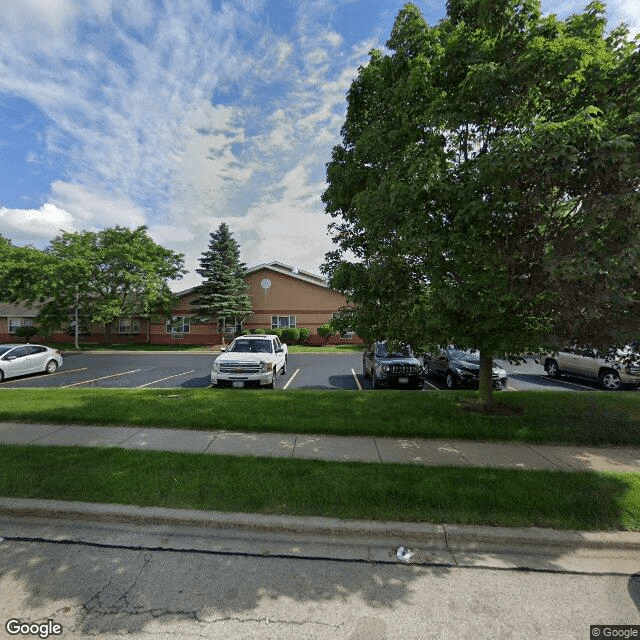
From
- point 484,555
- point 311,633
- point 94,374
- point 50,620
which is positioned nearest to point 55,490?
point 50,620

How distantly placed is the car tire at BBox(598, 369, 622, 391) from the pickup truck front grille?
12246 mm

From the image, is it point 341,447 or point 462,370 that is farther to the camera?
point 462,370

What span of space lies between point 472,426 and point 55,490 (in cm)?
670

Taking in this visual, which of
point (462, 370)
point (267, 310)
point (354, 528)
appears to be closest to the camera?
point (354, 528)

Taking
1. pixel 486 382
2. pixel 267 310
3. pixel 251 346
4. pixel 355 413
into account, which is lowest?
pixel 355 413

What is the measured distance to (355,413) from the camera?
7582 mm

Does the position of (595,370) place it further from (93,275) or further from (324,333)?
(93,275)

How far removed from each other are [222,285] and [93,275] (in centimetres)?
980

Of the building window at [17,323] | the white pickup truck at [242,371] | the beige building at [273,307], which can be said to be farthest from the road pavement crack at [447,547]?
the building window at [17,323]

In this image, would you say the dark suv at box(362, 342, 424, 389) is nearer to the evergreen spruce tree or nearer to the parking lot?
the parking lot

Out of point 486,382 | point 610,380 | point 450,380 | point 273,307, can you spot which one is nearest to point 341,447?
point 486,382

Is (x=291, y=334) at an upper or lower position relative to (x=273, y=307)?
lower

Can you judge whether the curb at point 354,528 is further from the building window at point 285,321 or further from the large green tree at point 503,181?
Answer: the building window at point 285,321

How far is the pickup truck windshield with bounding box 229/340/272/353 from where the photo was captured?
41.8ft
